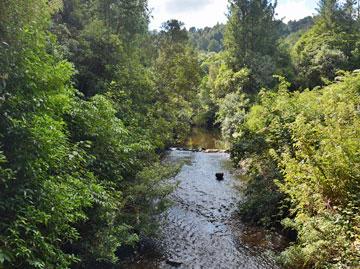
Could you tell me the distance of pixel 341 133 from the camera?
386 inches

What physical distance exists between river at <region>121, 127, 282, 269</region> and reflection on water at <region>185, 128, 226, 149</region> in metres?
14.7

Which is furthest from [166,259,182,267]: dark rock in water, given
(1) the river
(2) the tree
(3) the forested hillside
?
(2) the tree

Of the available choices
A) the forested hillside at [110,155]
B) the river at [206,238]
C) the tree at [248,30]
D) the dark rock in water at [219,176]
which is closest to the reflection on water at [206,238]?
the river at [206,238]

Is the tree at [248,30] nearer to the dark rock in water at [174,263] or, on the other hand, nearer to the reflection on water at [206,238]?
the reflection on water at [206,238]

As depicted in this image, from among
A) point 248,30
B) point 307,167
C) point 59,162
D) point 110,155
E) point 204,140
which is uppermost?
point 248,30

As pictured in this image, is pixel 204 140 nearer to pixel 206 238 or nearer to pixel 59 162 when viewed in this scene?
pixel 206 238

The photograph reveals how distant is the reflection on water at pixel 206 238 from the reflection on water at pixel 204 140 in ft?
48.5

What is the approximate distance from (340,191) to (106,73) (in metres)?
11.8

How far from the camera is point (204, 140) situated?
3794cm

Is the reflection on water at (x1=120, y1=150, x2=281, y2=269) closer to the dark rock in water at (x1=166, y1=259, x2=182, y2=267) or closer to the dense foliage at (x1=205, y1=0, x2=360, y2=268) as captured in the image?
the dark rock in water at (x1=166, y1=259, x2=182, y2=267)

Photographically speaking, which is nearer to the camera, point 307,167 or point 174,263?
point 307,167

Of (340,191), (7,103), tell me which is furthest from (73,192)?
(340,191)

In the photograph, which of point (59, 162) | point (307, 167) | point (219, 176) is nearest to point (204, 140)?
point (219, 176)

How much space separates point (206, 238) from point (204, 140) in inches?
1008
